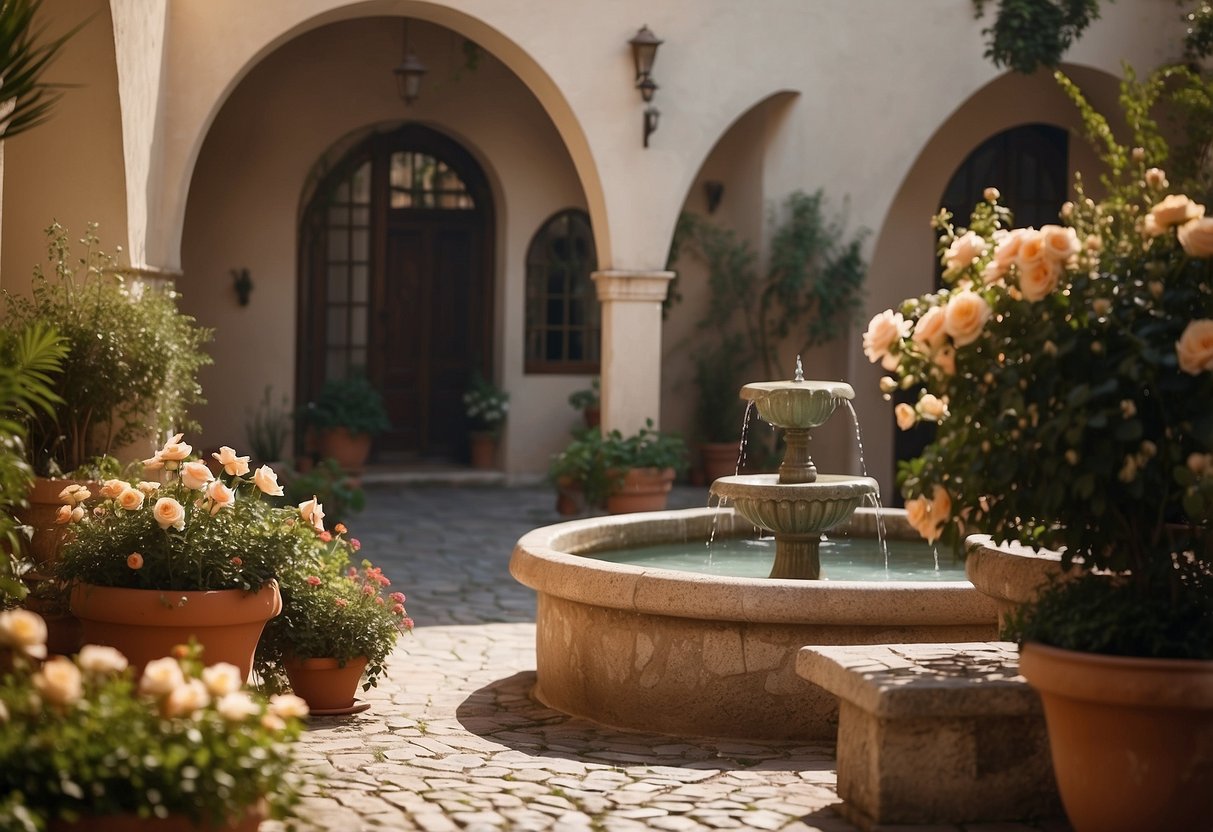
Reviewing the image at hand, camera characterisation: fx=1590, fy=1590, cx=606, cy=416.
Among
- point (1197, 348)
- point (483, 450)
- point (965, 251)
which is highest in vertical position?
point (965, 251)

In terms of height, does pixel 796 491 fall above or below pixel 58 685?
above

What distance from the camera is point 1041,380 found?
3.95m

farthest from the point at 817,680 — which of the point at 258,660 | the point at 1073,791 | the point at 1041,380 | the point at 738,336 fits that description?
the point at 738,336

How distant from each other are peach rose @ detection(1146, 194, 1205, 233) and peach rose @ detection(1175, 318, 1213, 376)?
32 cm

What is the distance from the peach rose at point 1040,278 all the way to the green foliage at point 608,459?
7.50 metres

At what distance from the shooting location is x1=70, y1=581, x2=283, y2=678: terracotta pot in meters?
5.05

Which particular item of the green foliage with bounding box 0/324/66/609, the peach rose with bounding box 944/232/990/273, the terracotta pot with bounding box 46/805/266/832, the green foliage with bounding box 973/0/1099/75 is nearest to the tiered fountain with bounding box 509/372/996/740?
the peach rose with bounding box 944/232/990/273

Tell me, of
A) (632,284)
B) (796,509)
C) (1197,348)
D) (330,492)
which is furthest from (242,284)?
(1197,348)

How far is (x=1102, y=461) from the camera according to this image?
3830mm

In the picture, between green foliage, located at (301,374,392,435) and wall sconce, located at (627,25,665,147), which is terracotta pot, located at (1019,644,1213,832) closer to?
wall sconce, located at (627,25,665,147)

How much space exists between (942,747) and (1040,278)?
4.19 feet

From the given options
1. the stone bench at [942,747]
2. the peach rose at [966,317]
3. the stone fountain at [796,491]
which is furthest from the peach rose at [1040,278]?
the stone fountain at [796,491]

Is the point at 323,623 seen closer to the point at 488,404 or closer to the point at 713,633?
the point at 713,633

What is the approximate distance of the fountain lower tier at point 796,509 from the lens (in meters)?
6.57
